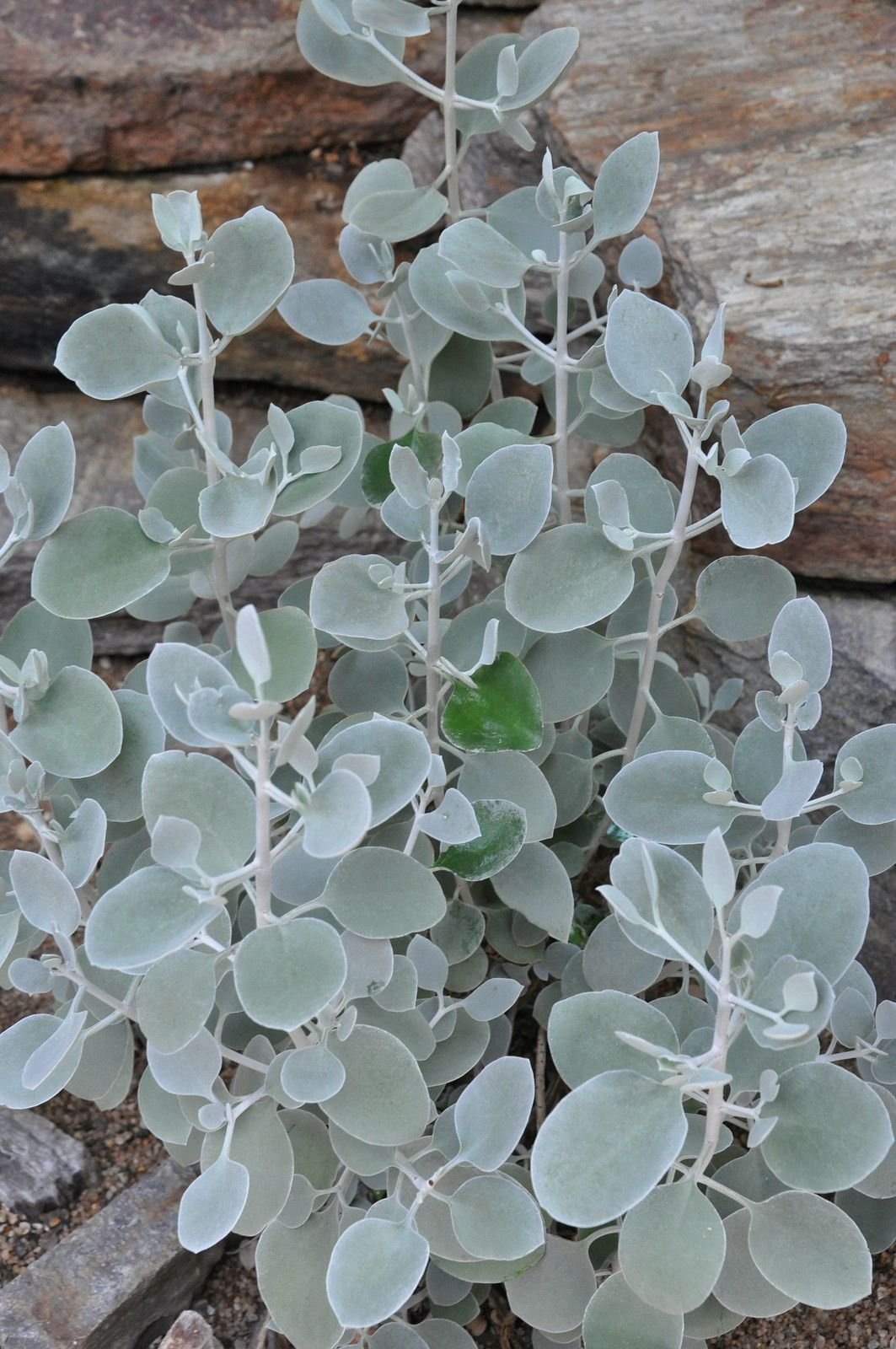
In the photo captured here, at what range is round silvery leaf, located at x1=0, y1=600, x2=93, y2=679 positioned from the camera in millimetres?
974

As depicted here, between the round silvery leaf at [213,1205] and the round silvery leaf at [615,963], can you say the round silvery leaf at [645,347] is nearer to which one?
the round silvery leaf at [615,963]

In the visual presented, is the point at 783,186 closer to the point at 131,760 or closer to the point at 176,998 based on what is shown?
the point at 131,760

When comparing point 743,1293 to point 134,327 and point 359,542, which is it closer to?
point 134,327

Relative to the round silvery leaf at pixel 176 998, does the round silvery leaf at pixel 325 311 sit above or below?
above

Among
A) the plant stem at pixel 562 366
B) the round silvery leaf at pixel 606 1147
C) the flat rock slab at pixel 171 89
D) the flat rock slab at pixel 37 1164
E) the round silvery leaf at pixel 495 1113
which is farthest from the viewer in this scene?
the flat rock slab at pixel 171 89

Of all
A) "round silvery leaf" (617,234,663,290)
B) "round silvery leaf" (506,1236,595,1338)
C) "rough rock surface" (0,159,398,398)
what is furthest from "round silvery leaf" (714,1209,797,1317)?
"rough rock surface" (0,159,398,398)

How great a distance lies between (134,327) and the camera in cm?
90

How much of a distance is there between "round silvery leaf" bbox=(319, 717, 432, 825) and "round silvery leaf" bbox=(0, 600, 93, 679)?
305 millimetres

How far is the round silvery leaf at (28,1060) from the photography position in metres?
0.85

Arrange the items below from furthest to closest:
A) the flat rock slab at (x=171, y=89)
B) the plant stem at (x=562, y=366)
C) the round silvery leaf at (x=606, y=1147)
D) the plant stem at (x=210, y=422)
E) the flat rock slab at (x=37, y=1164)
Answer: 1. the flat rock slab at (x=171, y=89)
2. the flat rock slab at (x=37, y=1164)
3. the plant stem at (x=562, y=366)
4. the plant stem at (x=210, y=422)
5. the round silvery leaf at (x=606, y=1147)

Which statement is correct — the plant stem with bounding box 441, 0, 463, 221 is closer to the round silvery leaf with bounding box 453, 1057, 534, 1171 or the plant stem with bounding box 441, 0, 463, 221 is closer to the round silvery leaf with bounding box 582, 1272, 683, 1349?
the round silvery leaf with bounding box 453, 1057, 534, 1171

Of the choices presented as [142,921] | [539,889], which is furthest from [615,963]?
[142,921]

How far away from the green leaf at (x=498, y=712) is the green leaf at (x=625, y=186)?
36 cm

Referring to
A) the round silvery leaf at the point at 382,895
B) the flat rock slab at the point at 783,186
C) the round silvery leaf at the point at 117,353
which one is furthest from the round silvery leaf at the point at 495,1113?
the flat rock slab at the point at 783,186
